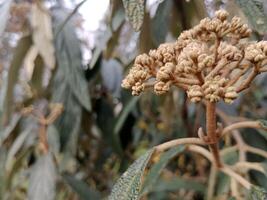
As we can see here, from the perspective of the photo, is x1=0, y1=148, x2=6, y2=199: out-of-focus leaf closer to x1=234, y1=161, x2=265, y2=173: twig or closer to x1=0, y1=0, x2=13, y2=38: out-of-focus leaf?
x1=0, y1=0, x2=13, y2=38: out-of-focus leaf

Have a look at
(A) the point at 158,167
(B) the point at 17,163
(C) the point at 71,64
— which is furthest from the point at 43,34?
(A) the point at 158,167

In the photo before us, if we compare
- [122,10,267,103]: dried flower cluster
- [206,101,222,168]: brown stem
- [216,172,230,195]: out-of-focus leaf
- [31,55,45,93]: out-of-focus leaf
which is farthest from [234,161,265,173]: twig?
[31,55,45,93]: out-of-focus leaf

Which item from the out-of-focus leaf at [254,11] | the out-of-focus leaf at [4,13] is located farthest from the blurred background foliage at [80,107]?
the out-of-focus leaf at [254,11]

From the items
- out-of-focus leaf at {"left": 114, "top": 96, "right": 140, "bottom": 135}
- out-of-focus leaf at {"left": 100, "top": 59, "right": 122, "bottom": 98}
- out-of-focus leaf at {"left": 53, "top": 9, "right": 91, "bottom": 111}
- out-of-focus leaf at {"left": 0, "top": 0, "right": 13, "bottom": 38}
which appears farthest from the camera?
out-of-focus leaf at {"left": 100, "top": 59, "right": 122, "bottom": 98}

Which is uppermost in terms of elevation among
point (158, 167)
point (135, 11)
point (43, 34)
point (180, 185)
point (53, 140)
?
point (43, 34)

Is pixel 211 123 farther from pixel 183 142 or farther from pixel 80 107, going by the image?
pixel 80 107

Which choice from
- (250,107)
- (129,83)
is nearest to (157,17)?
(129,83)
